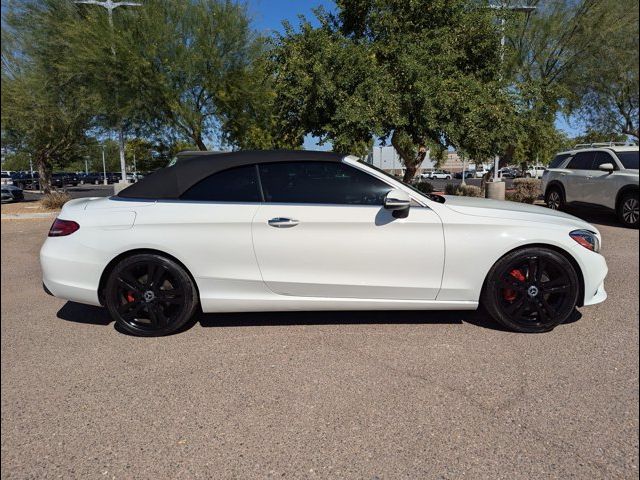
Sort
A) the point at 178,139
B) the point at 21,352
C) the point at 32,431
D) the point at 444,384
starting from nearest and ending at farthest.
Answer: the point at 32,431
the point at 444,384
the point at 21,352
the point at 178,139

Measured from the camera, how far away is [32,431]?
2086mm

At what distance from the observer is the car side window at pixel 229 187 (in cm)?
326

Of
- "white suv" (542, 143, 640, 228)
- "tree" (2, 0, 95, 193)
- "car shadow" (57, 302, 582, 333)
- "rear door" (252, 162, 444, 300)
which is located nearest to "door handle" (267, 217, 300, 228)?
"rear door" (252, 162, 444, 300)

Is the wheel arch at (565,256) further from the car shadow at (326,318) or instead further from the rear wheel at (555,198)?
the rear wheel at (555,198)

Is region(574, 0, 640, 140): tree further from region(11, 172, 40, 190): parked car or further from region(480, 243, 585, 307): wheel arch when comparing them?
region(11, 172, 40, 190): parked car

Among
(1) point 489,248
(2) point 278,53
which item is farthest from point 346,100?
(1) point 489,248

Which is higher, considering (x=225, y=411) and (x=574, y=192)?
(x=574, y=192)

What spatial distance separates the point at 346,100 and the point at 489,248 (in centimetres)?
698

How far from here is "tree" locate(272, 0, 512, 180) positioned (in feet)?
30.1

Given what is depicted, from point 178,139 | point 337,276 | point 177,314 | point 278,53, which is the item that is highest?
point 278,53

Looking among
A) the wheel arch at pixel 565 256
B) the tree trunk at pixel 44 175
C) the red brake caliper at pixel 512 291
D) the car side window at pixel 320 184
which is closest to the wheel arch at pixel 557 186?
the wheel arch at pixel 565 256

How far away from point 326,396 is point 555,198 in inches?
324

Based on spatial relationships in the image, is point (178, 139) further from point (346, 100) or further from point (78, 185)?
point (78, 185)

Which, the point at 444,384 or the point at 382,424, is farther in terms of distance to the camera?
the point at 444,384
